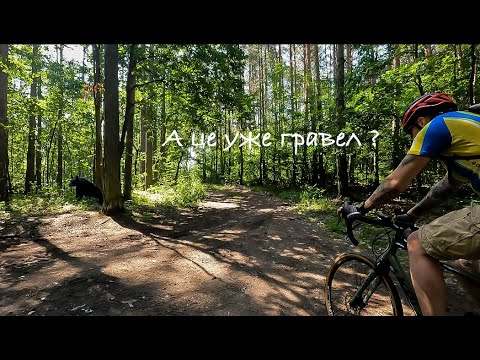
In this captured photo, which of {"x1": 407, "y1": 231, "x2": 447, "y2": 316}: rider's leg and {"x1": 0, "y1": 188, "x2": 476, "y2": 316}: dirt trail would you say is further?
{"x1": 0, "y1": 188, "x2": 476, "y2": 316}: dirt trail

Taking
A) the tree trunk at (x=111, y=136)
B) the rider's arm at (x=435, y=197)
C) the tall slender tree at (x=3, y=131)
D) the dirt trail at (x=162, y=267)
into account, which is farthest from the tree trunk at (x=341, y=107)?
the tall slender tree at (x=3, y=131)

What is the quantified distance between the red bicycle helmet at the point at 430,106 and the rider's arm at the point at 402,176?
1.33 feet

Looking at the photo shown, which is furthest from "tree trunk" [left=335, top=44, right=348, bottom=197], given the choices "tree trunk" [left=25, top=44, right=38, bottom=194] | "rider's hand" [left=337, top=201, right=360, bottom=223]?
"tree trunk" [left=25, top=44, right=38, bottom=194]

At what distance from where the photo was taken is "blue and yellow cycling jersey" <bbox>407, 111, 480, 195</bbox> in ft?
5.50

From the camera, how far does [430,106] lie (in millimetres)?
1991

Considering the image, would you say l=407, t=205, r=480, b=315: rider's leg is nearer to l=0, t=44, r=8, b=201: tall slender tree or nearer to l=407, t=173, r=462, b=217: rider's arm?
l=407, t=173, r=462, b=217: rider's arm

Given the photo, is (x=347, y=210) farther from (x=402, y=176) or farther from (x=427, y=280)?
(x=427, y=280)

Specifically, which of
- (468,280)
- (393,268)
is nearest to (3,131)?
(393,268)

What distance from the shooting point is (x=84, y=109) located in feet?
57.9

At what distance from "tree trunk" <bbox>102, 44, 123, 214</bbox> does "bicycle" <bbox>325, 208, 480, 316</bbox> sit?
7.36 m

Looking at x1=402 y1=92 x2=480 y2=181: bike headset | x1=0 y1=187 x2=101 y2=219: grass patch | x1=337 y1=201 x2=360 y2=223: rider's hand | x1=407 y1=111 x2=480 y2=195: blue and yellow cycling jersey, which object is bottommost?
x1=0 y1=187 x2=101 y2=219: grass patch
